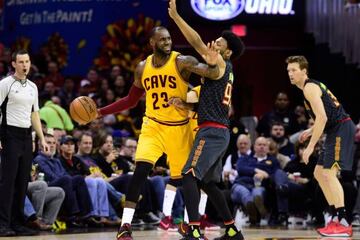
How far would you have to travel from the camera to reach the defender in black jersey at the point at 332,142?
10.3 meters

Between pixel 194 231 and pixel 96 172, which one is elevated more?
pixel 96 172

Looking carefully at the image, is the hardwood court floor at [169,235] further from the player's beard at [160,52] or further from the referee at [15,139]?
the player's beard at [160,52]

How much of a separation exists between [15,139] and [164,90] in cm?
224

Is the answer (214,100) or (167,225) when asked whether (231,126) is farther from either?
(214,100)

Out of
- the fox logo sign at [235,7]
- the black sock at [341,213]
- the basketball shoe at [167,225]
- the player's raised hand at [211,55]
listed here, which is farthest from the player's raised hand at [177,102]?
the fox logo sign at [235,7]

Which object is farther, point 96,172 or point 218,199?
point 96,172

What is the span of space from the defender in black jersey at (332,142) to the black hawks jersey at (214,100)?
147 cm

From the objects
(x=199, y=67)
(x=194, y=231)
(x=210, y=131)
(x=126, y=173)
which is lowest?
(x=194, y=231)

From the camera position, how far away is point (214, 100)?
8992mm

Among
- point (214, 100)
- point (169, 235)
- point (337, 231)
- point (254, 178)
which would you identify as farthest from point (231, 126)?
point (214, 100)

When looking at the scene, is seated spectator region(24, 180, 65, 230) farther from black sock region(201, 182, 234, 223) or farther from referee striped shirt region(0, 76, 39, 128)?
black sock region(201, 182, 234, 223)

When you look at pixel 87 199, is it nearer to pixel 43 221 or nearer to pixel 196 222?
pixel 43 221

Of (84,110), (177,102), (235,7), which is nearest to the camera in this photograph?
(177,102)

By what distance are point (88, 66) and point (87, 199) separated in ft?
21.7
